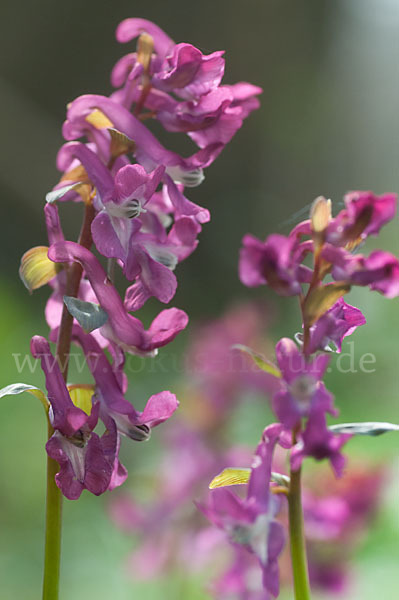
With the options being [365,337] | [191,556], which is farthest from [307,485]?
[365,337]

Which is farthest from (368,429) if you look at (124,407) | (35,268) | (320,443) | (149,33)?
Answer: (149,33)

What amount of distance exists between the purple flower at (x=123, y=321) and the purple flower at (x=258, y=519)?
122mm

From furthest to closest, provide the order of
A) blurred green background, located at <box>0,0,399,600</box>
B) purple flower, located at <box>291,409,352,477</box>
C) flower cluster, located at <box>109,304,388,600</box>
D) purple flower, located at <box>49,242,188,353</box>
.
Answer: blurred green background, located at <box>0,0,399,600</box> < flower cluster, located at <box>109,304,388,600</box> < purple flower, located at <box>49,242,188,353</box> < purple flower, located at <box>291,409,352,477</box>

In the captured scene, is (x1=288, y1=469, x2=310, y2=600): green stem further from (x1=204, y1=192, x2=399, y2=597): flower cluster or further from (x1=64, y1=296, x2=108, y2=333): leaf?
(x1=64, y1=296, x2=108, y2=333): leaf

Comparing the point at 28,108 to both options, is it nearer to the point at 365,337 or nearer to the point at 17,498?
the point at 365,337

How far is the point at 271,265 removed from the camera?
1.53 feet

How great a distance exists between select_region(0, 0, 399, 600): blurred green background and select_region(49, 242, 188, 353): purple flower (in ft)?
7.23

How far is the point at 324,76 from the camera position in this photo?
5.05 m

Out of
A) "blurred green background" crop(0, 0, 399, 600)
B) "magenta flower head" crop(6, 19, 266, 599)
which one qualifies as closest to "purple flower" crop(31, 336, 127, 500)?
"magenta flower head" crop(6, 19, 266, 599)

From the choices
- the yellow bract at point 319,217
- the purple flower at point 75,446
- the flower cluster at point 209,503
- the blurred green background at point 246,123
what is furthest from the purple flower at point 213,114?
the blurred green background at point 246,123

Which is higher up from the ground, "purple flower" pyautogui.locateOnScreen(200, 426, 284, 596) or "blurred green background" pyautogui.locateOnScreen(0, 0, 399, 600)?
"blurred green background" pyautogui.locateOnScreen(0, 0, 399, 600)

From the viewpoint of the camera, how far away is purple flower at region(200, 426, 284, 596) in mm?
425

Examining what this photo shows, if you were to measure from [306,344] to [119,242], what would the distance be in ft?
0.52

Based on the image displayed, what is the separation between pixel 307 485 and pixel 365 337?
7.11ft
